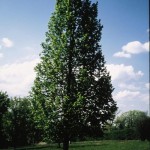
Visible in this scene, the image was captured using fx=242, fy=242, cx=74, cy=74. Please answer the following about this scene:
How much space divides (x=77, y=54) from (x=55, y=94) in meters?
4.13

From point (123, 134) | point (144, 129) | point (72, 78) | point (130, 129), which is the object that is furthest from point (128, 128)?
point (72, 78)

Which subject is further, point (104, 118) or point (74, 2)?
point (74, 2)

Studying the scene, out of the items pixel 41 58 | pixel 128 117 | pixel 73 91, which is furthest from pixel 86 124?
pixel 128 117

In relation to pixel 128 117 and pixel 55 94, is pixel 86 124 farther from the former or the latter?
pixel 128 117

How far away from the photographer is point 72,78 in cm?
2136

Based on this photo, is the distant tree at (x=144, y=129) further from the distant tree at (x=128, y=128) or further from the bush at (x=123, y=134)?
the bush at (x=123, y=134)

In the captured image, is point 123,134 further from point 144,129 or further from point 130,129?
point 144,129

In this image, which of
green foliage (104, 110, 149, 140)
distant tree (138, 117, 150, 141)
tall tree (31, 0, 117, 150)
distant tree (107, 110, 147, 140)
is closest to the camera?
tall tree (31, 0, 117, 150)

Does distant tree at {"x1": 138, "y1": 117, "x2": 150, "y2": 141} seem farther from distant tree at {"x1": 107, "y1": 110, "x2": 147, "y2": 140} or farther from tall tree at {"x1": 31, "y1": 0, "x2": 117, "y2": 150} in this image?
tall tree at {"x1": 31, "y1": 0, "x2": 117, "y2": 150}

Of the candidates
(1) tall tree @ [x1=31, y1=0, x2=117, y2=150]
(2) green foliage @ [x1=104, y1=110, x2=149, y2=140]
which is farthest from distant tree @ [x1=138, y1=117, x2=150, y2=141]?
(1) tall tree @ [x1=31, y1=0, x2=117, y2=150]

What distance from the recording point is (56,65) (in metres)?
21.5

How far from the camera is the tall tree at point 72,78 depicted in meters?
20.1

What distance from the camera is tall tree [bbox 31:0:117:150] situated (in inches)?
793

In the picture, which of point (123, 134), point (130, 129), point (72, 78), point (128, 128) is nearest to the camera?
point (72, 78)
